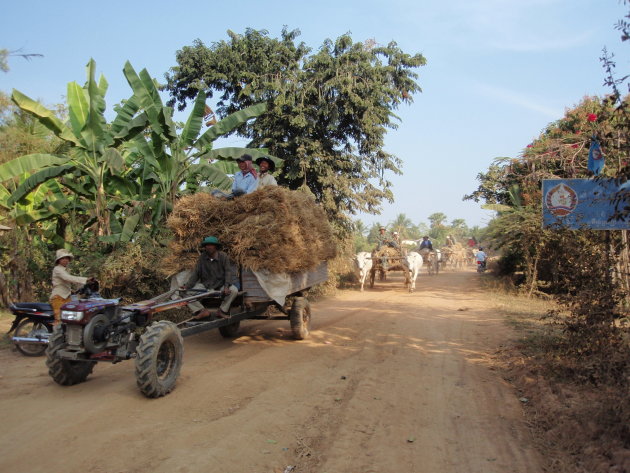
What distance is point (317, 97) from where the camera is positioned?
17.1 m

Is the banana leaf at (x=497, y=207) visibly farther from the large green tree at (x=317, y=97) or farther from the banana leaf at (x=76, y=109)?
the banana leaf at (x=76, y=109)

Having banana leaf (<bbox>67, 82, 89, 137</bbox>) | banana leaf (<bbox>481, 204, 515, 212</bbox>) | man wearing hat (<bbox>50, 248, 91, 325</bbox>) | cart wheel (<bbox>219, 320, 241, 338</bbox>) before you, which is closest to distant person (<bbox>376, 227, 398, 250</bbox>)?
banana leaf (<bbox>481, 204, 515, 212</bbox>)

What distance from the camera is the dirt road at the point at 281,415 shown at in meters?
4.03

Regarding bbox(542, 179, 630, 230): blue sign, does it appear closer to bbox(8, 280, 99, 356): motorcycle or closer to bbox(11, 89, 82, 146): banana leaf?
bbox(8, 280, 99, 356): motorcycle

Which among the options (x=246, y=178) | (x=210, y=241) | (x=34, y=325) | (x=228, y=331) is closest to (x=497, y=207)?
(x=246, y=178)

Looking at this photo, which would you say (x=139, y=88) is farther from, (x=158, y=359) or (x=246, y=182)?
(x=158, y=359)

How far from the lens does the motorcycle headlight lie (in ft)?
17.3

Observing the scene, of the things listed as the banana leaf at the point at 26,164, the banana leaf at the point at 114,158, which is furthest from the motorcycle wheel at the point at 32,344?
the banana leaf at the point at 114,158

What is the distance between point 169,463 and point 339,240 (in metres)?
14.3

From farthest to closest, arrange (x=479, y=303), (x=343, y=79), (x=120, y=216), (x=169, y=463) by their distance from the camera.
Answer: (x=343, y=79), (x=479, y=303), (x=120, y=216), (x=169, y=463)

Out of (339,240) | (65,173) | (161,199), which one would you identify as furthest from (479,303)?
(65,173)

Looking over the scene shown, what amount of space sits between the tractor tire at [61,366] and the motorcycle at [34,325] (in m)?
1.63

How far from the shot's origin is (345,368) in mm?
6887

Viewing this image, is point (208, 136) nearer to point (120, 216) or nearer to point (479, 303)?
point (120, 216)
